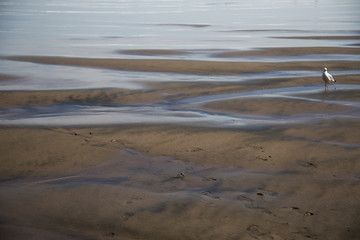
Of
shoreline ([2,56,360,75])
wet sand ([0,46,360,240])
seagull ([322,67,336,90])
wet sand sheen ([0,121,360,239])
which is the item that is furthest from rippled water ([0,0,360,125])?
wet sand sheen ([0,121,360,239])

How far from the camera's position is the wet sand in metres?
5.18

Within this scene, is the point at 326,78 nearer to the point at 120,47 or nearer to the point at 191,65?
the point at 191,65

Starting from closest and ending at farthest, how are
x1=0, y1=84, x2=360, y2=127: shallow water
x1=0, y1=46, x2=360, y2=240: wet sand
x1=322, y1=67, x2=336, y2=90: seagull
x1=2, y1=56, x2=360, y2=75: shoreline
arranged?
x1=0, y1=46, x2=360, y2=240: wet sand
x1=0, y1=84, x2=360, y2=127: shallow water
x1=322, y1=67, x2=336, y2=90: seagull
x1=2, y1=56, x2=360, y2=75: shoreline

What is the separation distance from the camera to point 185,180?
655 cm

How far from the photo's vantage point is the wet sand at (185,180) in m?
5.18

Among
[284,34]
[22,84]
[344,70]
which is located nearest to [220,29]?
[284,34]

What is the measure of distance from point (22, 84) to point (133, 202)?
968cm

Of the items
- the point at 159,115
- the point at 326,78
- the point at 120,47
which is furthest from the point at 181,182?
the point at 120,47

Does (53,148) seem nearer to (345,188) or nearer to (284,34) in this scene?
(345,188)

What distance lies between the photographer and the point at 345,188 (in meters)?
6.29

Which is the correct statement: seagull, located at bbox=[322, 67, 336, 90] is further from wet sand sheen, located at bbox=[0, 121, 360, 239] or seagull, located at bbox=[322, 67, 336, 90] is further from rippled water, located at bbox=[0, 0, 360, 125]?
wet sand sheen, located at bbox=[0, 121, 360, 239]

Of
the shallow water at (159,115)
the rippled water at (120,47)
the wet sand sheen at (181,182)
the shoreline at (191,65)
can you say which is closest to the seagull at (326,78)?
the rippled water at (120,47)

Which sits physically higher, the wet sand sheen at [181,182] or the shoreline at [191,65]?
the wet sand sheen at [181,182]

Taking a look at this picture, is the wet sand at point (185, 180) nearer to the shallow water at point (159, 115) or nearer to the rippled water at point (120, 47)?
the shallow water at point (159, 115)
